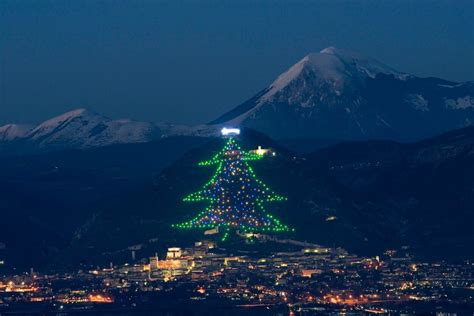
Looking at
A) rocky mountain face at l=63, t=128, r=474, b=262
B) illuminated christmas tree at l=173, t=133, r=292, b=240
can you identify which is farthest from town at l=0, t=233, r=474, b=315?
rocky mountain face at l=63, t=128, r=474, b=262

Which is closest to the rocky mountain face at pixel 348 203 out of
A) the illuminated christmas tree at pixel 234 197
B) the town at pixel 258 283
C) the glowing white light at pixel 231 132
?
the illuminated christmas tree at pixel 234 197

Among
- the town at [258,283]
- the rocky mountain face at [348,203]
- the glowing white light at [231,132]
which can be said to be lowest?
the town at [258,283]

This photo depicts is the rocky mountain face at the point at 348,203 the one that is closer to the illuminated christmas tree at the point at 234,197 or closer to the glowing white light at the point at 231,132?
the illuminated christmas tree at the point at 234,197

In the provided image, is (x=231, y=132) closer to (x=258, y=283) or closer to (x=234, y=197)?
(x=234, y=197)

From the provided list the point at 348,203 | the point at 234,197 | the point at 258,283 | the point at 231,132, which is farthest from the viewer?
the point at 231,132

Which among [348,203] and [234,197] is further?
[348,203]

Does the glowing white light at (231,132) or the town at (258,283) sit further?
the glowing white light at (231,132)

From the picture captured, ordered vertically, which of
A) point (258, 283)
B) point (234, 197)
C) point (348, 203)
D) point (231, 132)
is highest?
point (231, 132)

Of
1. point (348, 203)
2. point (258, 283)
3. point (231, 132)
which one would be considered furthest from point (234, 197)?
point (258, 283)
